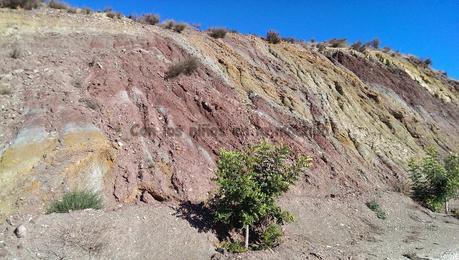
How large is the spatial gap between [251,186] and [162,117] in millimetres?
4826

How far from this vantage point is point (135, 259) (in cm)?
938

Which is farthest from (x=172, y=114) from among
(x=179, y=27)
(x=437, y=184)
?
(x=437, y=184)

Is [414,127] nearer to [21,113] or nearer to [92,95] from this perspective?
[92,95]

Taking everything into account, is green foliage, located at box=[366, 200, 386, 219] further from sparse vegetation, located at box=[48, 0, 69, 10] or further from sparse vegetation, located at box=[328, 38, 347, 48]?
sparse vegetation, located at box=[328, 38, 347, 48]

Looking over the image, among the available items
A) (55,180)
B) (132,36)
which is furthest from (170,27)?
(55,180)

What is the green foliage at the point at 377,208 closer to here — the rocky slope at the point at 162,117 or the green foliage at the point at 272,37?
the rocky slope at the point at 162,117

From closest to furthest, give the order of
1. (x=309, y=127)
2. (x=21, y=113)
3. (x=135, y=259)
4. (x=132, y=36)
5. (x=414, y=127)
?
(x=135, y=259)
(x=21, y=113)
(x=132, y=36)
(x=309, y=127)
(x=414, y=127)

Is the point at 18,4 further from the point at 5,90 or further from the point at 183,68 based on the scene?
the point at 183,68

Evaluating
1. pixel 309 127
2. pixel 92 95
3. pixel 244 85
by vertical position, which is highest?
pixel 244 85

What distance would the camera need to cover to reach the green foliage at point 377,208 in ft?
50.1

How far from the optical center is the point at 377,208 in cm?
1569

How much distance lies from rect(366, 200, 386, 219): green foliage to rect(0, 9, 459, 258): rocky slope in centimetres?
34

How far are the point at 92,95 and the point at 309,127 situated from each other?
8.89 m

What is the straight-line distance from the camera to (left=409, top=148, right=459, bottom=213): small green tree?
17734 mm
